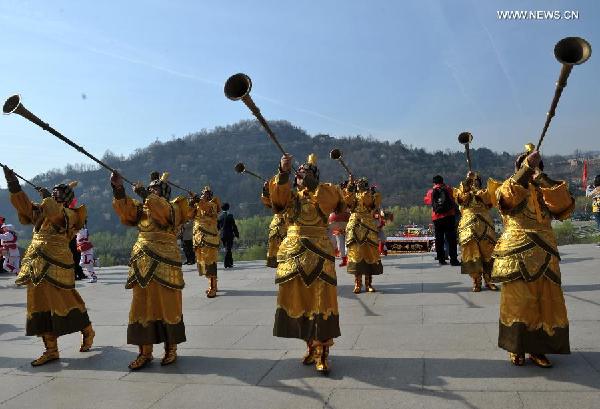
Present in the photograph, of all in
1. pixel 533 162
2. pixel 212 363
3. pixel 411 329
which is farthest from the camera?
pixel 411 329

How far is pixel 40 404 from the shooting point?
168 inches

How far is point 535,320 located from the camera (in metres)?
4.46

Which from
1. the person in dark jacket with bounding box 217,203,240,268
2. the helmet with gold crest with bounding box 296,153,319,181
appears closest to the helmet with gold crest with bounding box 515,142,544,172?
the helmet with gold crest with bounding box 296,153,319,181

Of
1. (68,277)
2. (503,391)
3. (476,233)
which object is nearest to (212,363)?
(68,277)

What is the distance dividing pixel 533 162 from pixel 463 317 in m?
3.06

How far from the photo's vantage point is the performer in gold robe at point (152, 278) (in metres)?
5.18

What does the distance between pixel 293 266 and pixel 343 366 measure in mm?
1111

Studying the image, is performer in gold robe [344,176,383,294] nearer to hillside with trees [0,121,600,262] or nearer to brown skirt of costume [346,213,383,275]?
brown skirt of costume [346,213,383,275]

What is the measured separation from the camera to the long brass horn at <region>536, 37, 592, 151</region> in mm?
3754

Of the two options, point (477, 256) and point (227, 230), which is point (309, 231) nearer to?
point (477, 256)

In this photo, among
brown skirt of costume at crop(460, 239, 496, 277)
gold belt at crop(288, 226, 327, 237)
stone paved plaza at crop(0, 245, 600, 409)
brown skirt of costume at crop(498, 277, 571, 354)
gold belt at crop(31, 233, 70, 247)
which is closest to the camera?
stone paved plaza at crop(0, 245, 600, 409)

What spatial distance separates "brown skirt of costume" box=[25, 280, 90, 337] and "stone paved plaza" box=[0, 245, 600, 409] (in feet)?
1.31

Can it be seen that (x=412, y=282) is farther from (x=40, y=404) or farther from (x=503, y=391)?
(x=40, y=404)

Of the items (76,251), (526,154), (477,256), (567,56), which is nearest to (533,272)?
(526,154)
